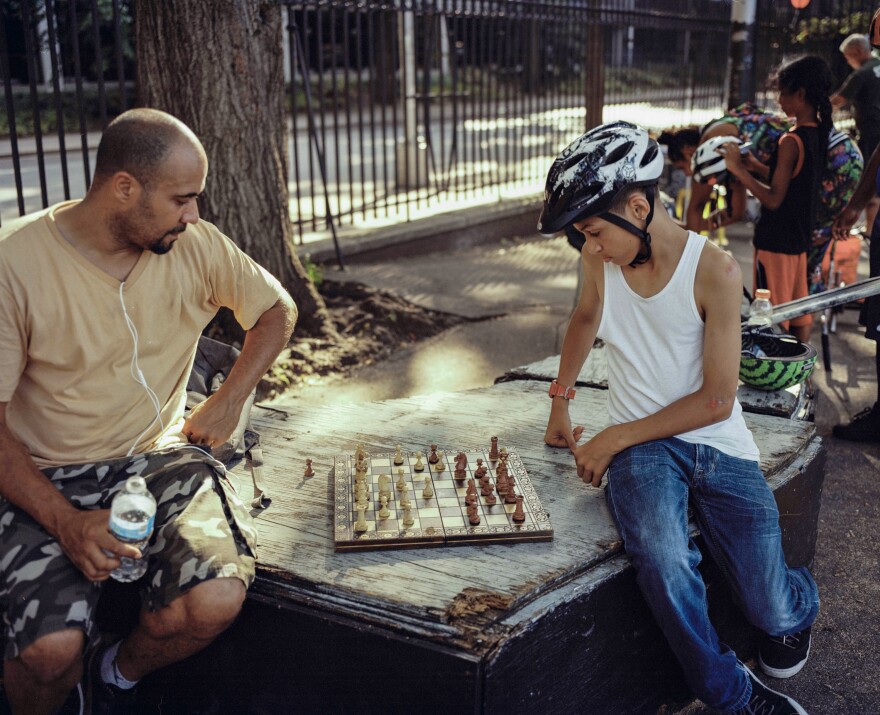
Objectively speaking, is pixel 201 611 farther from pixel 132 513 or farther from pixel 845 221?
pixel 845 221

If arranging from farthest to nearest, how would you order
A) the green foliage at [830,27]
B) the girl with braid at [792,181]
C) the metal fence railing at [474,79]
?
the green foliage at [830,27]
the metal fence railing at [474,79]
the girl with braid at [792,181]

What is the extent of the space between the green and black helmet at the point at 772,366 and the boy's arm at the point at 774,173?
1.40m

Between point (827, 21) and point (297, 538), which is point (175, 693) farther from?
point (827, 21)

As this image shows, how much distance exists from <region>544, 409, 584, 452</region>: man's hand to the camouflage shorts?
1.19 metres

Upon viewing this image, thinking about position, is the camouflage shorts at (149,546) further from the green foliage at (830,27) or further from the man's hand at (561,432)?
the green foliage at (830,27)

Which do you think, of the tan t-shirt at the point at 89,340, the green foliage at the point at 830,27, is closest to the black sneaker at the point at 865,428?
A: the tan t-shirt at the point at 89,340

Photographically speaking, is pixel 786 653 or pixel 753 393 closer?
pixel 786 653

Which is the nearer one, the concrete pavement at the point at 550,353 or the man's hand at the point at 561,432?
the concrete pavement at the point at 550,353

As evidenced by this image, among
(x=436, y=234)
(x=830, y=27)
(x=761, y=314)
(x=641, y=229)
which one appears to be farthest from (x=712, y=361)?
(x=830, y=27)

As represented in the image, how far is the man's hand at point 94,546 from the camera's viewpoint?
2.26 meters

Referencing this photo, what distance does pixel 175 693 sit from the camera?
8.66 ft

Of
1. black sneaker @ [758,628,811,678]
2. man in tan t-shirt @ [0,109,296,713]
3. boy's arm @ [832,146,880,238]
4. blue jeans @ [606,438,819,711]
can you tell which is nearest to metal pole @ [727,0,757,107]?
boy's arm @ [832,146,880,238]

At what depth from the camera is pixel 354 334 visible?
639 centimetres

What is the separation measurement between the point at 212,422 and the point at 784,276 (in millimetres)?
3695
